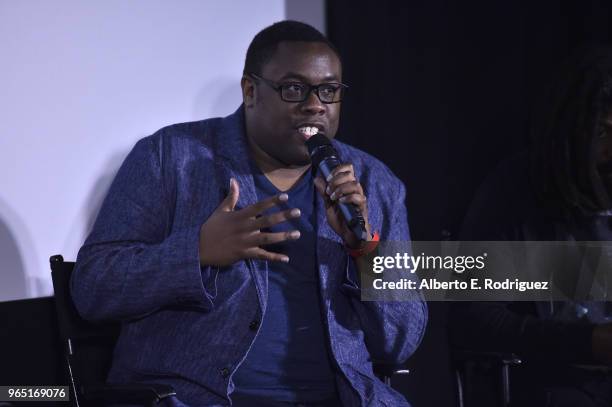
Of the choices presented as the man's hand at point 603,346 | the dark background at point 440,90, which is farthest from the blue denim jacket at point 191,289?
the dark background at point 440,90

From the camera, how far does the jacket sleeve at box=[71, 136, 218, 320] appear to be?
1.92 meters

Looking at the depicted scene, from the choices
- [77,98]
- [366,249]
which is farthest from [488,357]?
[77,98]

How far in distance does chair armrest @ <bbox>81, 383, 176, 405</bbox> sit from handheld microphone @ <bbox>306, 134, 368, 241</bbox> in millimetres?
550

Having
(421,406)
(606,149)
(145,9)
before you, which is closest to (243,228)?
(145,9)

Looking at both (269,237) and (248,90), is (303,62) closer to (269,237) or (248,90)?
(248,90)

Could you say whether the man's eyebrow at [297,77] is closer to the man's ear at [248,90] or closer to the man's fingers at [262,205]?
the man's ear at [248,90]

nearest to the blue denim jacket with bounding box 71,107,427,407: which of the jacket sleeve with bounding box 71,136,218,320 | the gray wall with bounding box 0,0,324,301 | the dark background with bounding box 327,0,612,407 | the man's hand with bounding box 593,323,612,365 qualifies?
the jacket sleeve with bounding box 71,136,218,320

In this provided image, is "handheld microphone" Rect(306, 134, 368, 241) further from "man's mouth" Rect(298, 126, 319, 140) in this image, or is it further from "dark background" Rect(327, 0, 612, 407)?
"dark background" Rect(327, 0, 612, 407)

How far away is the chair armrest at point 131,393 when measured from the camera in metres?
1.79

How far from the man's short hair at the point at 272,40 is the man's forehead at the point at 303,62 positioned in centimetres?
2

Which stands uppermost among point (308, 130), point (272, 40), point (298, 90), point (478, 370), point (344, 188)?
point (272, 40)

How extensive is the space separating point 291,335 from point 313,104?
1.98 feet

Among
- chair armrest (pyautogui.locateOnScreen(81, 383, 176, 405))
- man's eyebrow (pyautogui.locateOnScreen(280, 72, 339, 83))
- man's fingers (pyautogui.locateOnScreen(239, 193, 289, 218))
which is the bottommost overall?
chair armrest (pyautogui.locateOnScreen(81, 383, 176, 405))

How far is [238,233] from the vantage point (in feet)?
6.14
